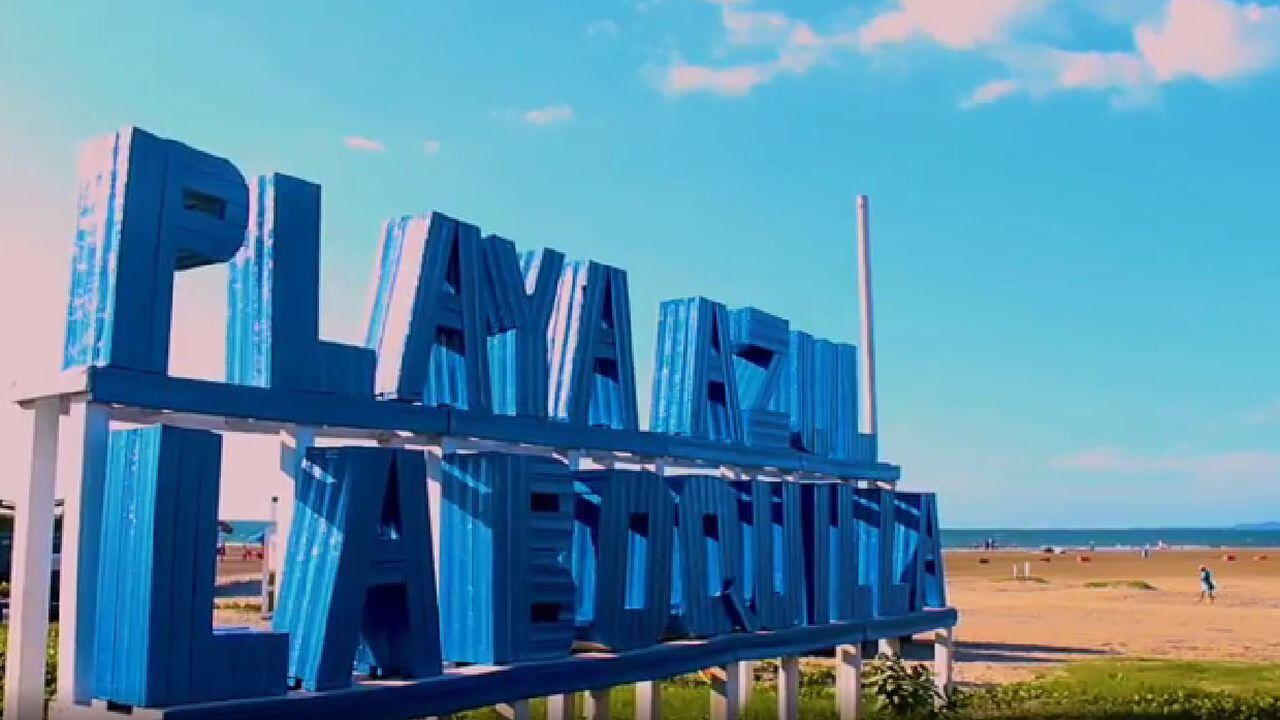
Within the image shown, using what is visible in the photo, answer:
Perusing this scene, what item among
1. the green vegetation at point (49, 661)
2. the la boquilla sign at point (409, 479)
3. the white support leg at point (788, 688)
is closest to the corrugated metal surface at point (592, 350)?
the la boquilla sign at point (409, 479)

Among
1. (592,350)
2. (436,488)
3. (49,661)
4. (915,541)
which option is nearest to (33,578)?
(436,488)

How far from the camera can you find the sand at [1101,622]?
83.0 feet

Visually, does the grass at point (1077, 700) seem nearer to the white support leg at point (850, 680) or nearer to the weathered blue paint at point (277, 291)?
the white support leg at point (850, 680)

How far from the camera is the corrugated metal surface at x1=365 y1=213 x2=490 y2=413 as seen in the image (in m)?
8.51

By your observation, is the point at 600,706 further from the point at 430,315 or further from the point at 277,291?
the point at 277,291

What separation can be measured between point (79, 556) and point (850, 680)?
30.4 ft

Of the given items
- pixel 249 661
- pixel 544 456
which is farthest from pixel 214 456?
pixel 544 456

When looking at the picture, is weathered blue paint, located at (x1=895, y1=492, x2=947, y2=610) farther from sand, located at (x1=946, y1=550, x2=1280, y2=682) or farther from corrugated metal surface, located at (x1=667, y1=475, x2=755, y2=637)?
sand, located at (x1=946, y1=550, x2=1280, y2=682)

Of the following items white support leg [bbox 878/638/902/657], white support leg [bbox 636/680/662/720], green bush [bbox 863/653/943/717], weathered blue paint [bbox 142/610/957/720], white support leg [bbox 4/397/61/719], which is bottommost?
green bush [bbox 863/653/943/717]

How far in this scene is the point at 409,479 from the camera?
814 centimetres

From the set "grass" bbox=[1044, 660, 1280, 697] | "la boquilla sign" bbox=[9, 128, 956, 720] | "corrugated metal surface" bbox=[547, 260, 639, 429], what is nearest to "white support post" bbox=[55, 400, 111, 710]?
"la boquilla sign" bbox=[9, 128, 956, 720]

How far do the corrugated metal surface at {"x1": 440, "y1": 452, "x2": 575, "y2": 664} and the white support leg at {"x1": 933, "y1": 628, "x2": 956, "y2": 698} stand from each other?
26.2ft

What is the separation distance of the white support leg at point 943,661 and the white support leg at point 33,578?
11319 mm

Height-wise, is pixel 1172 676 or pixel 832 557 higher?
pixel 832 557
